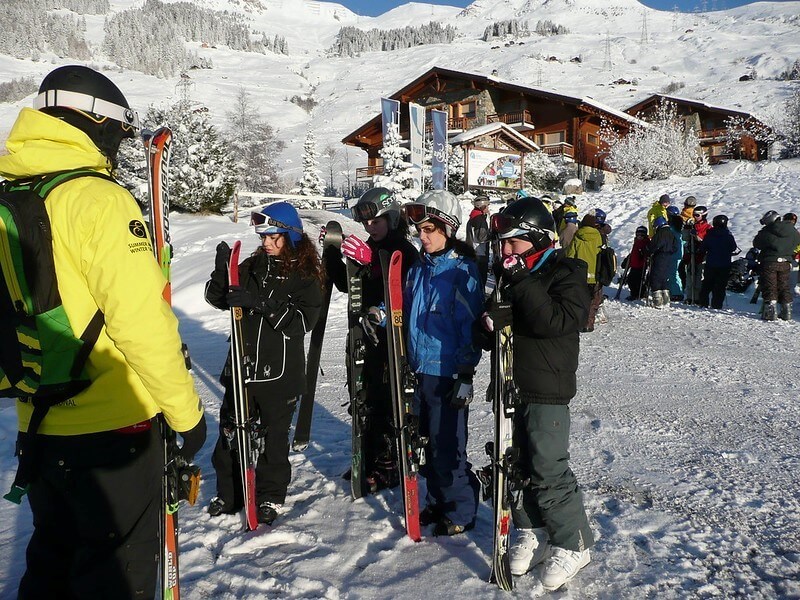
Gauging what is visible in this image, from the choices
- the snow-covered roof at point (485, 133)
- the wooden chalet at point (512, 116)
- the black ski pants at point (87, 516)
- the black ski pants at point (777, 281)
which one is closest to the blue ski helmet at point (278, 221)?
the black ski pants at point (87, 516)

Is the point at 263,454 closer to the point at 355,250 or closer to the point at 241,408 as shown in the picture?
the point at 241,408

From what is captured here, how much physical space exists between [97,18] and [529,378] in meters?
195

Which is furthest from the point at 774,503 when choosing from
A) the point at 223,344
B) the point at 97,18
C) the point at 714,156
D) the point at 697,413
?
the point at 97,18

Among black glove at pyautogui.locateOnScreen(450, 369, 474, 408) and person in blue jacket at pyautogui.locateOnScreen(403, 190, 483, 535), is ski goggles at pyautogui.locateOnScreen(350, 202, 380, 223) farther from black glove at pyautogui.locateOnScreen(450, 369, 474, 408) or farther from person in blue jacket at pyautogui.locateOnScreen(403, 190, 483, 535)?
black glove at pyautogui.locateOnScreen(450, 369, 474, 408)

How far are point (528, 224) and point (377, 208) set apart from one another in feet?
4.96

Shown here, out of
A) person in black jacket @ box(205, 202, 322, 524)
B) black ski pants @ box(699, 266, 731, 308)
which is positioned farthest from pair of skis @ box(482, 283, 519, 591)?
black ski pants @ box(699, 266, 731, 308)

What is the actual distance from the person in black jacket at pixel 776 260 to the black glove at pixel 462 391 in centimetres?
858

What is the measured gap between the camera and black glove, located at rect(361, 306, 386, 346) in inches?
140

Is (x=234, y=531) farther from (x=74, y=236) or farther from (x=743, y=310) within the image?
(x=743, y=310)

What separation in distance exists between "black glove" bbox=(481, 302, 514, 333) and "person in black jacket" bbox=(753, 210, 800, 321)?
870 centimetres

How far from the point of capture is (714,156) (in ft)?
125

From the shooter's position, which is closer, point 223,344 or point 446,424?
point 446,424

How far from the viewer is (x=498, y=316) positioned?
99.9 inches

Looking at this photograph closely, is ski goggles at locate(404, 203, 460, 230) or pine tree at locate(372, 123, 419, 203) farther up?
pine tree at locate(372, 123, 419, 203)
